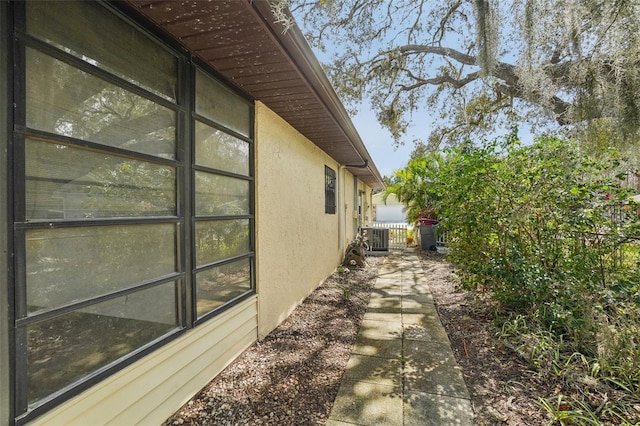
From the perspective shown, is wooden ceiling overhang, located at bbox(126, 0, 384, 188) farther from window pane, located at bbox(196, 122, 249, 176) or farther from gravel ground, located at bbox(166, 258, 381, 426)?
gravel ground, located at bbox(166, 258, 381, 426)

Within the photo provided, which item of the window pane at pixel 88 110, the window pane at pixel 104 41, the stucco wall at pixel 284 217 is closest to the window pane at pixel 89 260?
the window pane at pixel 88 110

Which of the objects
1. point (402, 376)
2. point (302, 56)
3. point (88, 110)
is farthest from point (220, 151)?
point (402, 376)

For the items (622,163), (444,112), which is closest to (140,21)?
→ (622,163)

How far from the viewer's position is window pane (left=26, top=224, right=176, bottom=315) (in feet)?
4.80

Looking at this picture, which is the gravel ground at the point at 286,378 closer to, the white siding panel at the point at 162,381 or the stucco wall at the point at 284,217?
the white siding panel at the point at 162,381

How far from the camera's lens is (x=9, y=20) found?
1359 millimetres

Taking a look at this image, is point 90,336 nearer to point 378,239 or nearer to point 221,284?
point 221,284

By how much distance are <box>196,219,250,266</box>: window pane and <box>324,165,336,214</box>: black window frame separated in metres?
3.66

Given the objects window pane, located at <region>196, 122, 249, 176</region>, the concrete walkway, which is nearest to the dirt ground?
the concrete walkway

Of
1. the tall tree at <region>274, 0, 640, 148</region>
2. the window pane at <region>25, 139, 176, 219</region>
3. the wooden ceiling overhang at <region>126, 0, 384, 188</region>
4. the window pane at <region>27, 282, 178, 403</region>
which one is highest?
the tall tree at <region>274, 0, 640, 148</region>

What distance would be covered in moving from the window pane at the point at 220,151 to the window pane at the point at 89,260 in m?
0.78

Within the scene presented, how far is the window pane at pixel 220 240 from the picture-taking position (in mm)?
2629

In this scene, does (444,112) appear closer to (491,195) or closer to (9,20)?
(491,195)

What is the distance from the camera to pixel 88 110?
5.56ft
